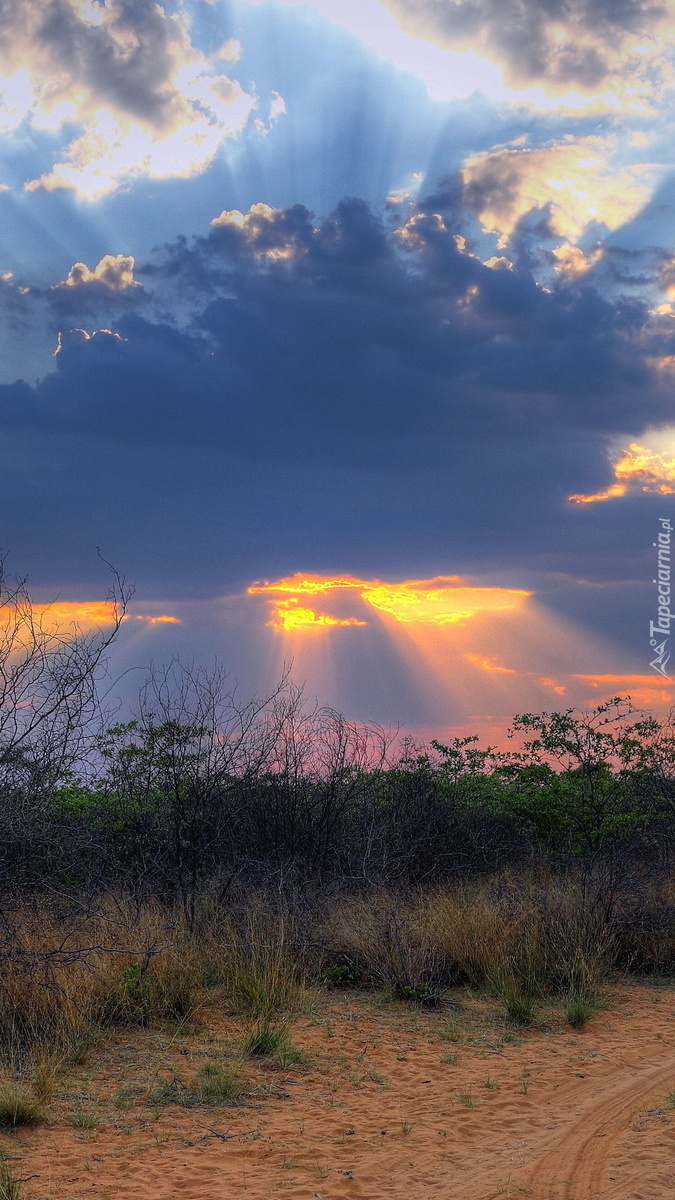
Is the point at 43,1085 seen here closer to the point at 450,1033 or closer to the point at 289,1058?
the point at 289,1058

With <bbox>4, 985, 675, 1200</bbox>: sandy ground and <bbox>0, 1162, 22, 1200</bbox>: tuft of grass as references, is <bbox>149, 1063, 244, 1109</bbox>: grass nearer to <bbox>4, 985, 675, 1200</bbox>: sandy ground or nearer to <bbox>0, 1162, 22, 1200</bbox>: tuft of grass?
<bbox>4, 985, 675, 1200</bbox>: sandy ground

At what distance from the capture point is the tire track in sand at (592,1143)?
561cm

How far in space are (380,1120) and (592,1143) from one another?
1.59 meters

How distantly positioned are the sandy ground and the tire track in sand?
17mm

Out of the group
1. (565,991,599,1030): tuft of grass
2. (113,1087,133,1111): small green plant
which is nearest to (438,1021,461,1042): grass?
(565,991,599,1030): tuft of grass

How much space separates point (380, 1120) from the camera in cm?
697

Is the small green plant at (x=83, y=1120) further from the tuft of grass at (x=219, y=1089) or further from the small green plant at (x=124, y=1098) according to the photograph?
the tuft of grass at (x=219, y=1089)

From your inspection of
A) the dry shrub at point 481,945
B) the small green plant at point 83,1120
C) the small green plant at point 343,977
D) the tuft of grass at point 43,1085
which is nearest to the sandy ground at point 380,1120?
the small green plant at point 83,1120

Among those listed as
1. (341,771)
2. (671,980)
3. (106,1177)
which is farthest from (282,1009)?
(341,771)

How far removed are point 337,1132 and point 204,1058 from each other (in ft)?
6.65

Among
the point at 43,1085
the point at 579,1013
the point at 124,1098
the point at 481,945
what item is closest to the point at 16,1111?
the point at 43,1085

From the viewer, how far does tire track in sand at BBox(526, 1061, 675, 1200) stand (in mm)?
5605

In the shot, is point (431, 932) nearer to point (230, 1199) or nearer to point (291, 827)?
point (291, 827)

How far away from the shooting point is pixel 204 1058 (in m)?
8.27
